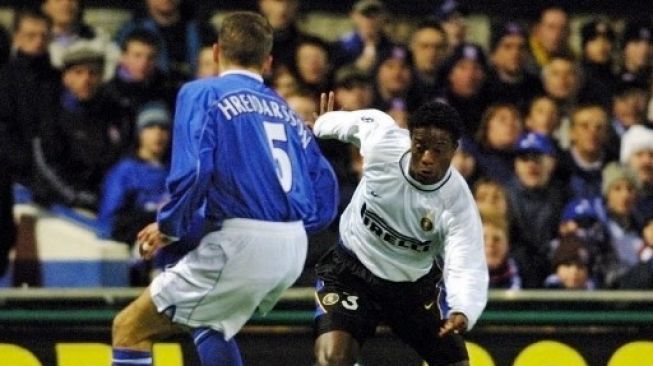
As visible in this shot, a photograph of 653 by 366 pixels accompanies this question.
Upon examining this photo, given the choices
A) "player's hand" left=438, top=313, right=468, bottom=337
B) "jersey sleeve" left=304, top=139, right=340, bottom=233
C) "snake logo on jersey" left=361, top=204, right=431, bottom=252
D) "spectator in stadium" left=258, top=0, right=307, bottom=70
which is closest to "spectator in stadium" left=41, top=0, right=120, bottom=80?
"spectator in stadium" left=258, top=0, right=307, bottom=70

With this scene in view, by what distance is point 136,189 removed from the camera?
31.1 ft

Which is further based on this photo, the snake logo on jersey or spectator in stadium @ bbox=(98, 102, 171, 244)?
spectator in stadium @ bbox=(98, 102, 171, 244)

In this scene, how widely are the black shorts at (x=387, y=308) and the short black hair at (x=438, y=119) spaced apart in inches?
33.2

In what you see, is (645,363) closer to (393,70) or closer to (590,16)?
(393,70)

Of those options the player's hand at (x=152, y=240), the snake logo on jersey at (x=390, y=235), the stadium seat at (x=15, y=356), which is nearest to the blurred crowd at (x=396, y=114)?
the stadium seat at (x=15, y=356)

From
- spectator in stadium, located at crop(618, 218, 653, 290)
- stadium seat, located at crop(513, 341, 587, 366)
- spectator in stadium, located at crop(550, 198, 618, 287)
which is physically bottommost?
stadium seat, located at crop(513, 341, 587, 366)

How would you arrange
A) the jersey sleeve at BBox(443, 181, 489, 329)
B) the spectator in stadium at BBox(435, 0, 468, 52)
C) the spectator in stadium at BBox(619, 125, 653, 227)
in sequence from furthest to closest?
the spectator in stadium at BBox(435, 0, 468, 52) → the spectator in stadium at BBox(619, 125, 653, 227) → the jersey sleeve at BBox(443, 181, 489, 329)

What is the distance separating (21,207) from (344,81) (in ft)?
6.78

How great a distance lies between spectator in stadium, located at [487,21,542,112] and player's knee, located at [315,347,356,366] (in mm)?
3609

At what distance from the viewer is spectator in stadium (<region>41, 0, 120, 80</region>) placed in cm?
1012

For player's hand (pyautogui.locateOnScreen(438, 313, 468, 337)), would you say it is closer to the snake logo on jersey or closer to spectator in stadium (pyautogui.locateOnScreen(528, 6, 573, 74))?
the snake logo on jersey

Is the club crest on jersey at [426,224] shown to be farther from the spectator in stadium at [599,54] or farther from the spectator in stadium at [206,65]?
the spectator in stadium at [599,54]

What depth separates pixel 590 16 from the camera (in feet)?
39.5

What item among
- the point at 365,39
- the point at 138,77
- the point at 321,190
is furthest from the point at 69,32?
the point at 321,190
